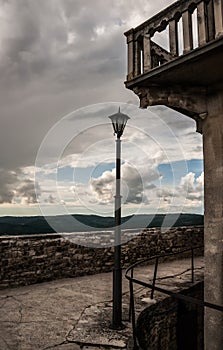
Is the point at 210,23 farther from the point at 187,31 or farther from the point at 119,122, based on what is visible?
the point at 119,122

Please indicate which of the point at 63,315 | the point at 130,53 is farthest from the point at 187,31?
the point at 63,315

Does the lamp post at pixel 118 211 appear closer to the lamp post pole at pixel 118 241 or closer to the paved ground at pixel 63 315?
the lamp post pole at pixel 118 241

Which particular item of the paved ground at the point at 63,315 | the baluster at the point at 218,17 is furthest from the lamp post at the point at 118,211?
the baluster at the point at 218,17

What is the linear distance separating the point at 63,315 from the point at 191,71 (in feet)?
13.9

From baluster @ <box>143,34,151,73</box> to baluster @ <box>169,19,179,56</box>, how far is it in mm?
424

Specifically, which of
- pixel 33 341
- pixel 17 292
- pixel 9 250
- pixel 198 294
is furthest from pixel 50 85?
pixel 33 341

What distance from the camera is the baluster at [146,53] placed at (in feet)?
17.0

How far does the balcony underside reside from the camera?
13.9 ft

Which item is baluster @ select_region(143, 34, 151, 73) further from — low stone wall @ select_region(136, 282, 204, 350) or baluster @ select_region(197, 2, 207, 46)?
low stone wall @ select_region(136, 282, 204, 350)

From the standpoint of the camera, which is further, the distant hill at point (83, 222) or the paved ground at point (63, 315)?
the distant hill at point (83, 222)

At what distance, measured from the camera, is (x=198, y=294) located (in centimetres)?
804

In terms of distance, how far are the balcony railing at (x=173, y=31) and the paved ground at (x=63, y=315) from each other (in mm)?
3710

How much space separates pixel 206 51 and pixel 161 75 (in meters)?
0.80

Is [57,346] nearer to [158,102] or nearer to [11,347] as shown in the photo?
[11,347]
